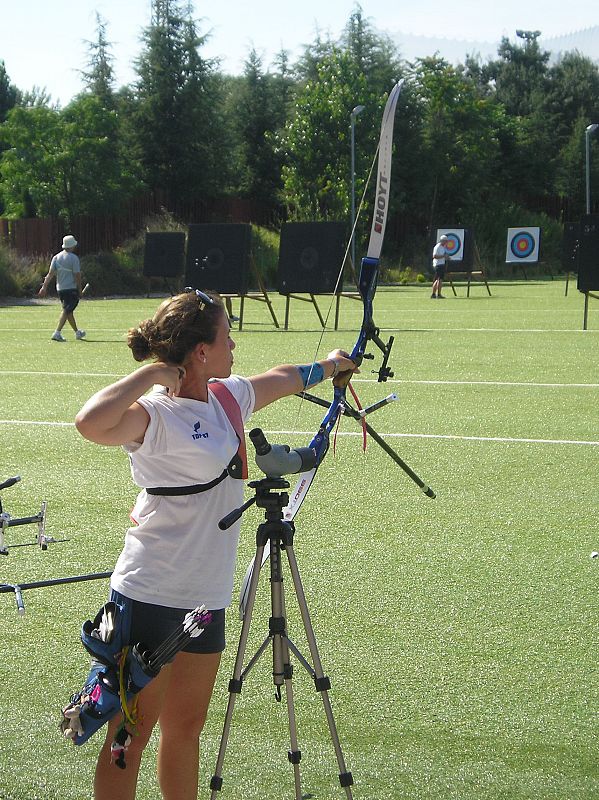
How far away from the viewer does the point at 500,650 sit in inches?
171

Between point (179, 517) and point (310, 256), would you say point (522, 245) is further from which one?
point (179, 517)

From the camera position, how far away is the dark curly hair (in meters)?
2.80

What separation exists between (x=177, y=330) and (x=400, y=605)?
2.49 meters

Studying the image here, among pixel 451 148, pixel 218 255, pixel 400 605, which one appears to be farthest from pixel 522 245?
pixel 400 605

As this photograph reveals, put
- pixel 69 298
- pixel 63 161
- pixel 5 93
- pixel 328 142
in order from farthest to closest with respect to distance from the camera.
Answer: pixel 5 93 → pixel 328 142 → pixel 63 161 → pixel 69 298

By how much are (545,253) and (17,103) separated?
32.3m

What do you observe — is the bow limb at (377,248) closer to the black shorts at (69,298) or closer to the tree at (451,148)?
the black shorts at (69,298)

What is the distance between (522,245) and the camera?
43531mm

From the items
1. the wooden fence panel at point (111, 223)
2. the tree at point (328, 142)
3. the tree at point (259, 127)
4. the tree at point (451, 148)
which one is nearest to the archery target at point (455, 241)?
the tree at point (328, 142)

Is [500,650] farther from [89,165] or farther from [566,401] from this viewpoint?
[89,165]

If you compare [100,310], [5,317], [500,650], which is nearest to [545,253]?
[100,310]

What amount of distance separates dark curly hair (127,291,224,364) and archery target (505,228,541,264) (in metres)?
41.2

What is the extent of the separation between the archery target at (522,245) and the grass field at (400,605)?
33.2 metres

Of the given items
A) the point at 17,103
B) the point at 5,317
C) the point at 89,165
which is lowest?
the point at 5,317
